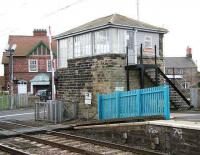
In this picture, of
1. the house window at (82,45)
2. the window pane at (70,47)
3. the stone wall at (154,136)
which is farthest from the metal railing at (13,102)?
the stone wall at (154,136)

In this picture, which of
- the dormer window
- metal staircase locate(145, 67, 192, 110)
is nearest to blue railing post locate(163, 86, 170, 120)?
metal staircase locate(145, 67, 192, 110)

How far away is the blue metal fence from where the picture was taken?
51.4 ft

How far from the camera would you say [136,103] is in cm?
1783

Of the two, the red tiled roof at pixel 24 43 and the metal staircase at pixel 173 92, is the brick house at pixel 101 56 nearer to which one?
the metal staircase at pixel 173 92

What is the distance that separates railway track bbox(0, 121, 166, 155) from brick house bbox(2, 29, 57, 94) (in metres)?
41.4

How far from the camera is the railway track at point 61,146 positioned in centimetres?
1371

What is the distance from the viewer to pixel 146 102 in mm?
17016

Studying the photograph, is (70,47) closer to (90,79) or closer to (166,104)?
(90,79)

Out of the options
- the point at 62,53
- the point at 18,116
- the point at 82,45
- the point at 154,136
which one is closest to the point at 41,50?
the point at 18,116

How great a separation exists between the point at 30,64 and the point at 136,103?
4652 cm

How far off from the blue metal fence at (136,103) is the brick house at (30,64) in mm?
38237

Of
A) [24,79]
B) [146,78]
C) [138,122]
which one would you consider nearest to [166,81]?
[146,78]

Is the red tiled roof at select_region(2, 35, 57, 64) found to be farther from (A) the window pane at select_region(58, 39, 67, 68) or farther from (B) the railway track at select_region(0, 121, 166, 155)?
(B) the railway track at select_region(0, 121, 166, 155)

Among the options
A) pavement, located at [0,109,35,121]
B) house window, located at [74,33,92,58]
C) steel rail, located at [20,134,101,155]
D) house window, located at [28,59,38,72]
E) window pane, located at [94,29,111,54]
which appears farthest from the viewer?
house window, located at [28,59,38,72]
